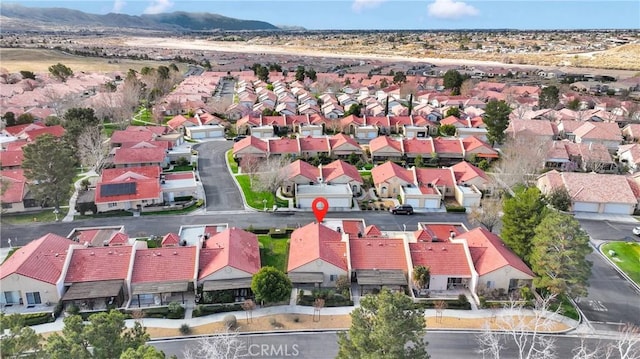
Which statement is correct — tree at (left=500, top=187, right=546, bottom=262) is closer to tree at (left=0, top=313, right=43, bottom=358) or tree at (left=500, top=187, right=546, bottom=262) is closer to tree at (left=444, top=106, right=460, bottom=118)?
tree at (left=0, top=313, right=43, bottom=358)

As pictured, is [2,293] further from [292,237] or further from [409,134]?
[409,134]

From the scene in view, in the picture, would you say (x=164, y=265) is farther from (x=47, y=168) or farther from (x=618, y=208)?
(x=618, y=208)

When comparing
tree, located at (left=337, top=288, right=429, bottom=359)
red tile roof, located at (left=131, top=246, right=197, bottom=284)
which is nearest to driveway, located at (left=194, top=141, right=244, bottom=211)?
red tile roof, located at (left=131, top=246, right=197, bottom=284)

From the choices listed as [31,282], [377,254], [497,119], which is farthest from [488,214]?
[31,282]

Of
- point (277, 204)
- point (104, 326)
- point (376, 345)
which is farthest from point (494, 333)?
point (277, 204)

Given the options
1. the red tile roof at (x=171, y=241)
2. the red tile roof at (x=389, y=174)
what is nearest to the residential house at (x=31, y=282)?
the red tile roof at (x=171, y=241)

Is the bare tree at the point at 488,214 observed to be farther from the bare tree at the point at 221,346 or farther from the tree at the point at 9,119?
the tree at the point at 9,119
